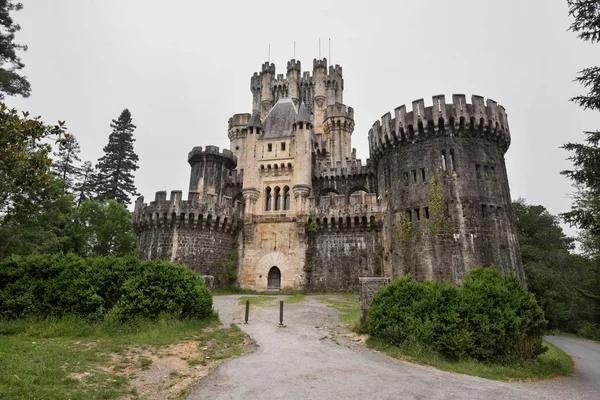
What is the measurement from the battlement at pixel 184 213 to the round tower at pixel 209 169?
16.1ft

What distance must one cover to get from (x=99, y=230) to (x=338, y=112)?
1181 inches

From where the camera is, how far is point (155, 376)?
8.03 meters

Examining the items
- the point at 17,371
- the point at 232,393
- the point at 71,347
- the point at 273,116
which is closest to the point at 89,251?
the point at 273,116

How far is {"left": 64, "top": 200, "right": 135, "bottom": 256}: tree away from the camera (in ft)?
119

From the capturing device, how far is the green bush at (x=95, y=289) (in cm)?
1221

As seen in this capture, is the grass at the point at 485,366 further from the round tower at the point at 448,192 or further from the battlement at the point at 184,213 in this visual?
the battlement at the point at 184,213

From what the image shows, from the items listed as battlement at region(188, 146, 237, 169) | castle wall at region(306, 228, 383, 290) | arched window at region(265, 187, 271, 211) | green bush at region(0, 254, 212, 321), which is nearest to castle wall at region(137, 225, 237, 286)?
arched window at region(265, 187, 271, 211)

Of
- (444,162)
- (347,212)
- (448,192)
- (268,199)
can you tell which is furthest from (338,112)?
(448,192)

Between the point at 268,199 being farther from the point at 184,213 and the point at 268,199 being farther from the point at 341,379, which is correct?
the point at 341,379

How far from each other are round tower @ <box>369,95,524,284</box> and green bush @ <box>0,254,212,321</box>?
15.2 metres

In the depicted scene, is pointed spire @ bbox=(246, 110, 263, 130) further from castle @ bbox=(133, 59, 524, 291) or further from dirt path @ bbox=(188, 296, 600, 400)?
dirt path @ bbox=(188, 296, 600, 400)

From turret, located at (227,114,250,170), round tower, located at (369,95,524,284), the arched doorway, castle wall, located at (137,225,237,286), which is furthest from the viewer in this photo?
turret, located at (227,114,250,170)

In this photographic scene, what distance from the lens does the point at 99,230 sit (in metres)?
37.8

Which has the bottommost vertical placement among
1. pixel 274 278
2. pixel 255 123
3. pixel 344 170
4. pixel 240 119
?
pixel 274 278
